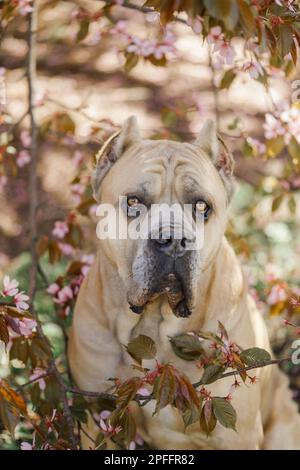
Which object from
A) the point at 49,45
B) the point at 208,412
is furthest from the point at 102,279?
the point at 49,45

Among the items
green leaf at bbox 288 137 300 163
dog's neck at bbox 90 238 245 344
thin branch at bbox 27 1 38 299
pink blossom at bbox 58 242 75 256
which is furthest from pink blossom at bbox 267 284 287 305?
thin branch at bbox 27 1 38 299

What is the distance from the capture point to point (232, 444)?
2.84 m

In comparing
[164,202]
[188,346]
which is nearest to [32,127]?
[164,202]

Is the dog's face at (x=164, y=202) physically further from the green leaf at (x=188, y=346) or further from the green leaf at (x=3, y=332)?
the green leaf at (x=3, y=332)

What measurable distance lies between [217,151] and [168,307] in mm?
569

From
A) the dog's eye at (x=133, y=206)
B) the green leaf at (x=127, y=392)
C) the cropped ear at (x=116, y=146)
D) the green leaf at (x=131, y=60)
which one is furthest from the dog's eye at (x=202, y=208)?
the green leaf at (x=131, y=60)

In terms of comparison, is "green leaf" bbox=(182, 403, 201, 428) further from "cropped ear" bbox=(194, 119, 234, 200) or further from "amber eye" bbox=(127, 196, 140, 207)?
"cropped ear" bbox=(194, 119, 234, 200)

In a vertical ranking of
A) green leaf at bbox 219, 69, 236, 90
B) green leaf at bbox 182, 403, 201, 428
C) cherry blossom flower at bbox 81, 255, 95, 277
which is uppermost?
green leaf at bbox 219, 69, 236, 90

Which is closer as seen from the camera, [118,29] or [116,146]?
[116,146]

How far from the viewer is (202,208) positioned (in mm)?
2557

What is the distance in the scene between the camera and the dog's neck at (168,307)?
2.74m

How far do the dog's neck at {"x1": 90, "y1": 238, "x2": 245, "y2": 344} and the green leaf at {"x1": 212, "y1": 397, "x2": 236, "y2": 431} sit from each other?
475 millimetres

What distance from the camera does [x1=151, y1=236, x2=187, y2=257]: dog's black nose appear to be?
237 cm

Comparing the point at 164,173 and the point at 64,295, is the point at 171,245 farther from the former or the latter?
the point at 64,295
